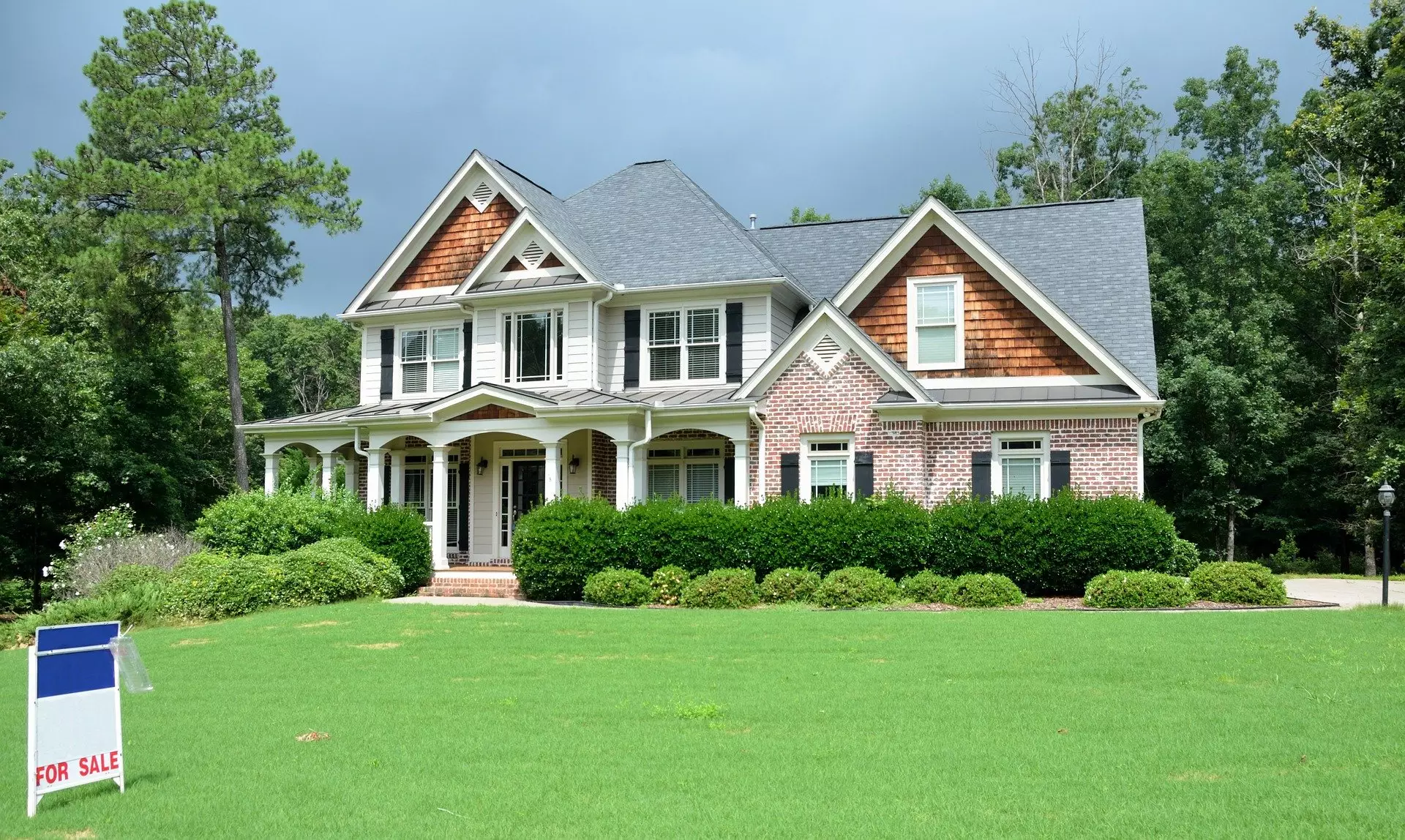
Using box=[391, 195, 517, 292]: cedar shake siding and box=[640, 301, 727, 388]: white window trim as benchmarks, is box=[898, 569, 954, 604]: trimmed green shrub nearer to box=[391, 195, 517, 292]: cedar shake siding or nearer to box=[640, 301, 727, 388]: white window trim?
box=[640, 301, 727, 388]: white window trim

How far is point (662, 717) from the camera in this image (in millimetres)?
8617

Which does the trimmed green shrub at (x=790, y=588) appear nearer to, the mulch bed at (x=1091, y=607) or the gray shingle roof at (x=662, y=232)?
the mulch bed at (x=1091, y=607)

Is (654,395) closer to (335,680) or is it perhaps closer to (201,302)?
(335,680)

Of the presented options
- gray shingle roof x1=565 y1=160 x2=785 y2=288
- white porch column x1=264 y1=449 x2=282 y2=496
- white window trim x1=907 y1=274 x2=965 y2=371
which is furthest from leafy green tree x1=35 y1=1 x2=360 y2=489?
white window trim x1=907 y1=274 x2=965 y2=371

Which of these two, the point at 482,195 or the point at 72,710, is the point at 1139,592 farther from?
the point at 482,195

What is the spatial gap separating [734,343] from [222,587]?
1067cm

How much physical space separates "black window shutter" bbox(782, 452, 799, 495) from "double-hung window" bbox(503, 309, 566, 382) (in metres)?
5.56

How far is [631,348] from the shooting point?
23.8 m

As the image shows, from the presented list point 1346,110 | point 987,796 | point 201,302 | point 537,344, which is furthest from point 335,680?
point 1346,110

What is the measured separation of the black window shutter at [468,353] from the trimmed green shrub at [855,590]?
421 inches

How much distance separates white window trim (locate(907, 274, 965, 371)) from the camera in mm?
21438

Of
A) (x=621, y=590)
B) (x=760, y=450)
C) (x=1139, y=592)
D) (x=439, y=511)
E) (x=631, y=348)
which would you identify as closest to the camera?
(x=1139, y=592)

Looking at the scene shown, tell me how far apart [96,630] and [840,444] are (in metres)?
15.2

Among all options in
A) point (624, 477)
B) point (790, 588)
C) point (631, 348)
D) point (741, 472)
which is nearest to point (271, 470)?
point (631, 348)
